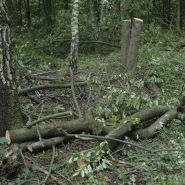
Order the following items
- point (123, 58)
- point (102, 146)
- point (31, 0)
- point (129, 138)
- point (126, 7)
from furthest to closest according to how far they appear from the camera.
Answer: point (31, 0) → point (126, 7) → point (123, 58) → point (129, 138) → point (102, 146)

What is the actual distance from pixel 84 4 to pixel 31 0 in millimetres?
5453

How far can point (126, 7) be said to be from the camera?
38.4ft

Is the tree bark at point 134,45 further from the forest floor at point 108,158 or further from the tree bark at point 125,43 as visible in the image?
the forest floor at point 108,158

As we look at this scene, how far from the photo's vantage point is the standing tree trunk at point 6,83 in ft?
12.3

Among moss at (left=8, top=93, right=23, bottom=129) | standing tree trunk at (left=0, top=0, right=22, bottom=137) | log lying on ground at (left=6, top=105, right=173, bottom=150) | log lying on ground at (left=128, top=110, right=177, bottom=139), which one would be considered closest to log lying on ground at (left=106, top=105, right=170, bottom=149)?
log lying on ground at (left=6, top=105, right=173, bottom=150)

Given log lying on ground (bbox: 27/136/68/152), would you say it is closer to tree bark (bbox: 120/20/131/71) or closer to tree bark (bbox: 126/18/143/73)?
tree bark (bbox: 126/18/143/73)

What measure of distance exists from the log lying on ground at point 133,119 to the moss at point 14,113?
58.1 inches

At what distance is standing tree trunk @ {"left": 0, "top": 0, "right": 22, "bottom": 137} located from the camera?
376 cm

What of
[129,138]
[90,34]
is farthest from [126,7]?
[129,138]

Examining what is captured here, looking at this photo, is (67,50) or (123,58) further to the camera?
(67,50)

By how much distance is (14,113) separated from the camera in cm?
409

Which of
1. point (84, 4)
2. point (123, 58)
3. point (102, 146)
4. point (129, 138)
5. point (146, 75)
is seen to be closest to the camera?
point (102, 146)

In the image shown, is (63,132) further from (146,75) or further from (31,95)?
(146,75)

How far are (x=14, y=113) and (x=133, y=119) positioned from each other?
2.02 meters
